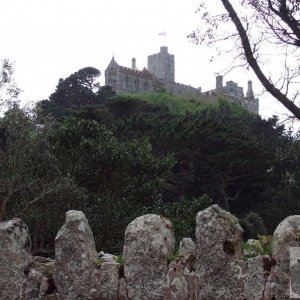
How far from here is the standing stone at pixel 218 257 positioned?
5.93m

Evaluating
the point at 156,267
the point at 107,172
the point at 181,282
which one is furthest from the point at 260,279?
the point at 107,172

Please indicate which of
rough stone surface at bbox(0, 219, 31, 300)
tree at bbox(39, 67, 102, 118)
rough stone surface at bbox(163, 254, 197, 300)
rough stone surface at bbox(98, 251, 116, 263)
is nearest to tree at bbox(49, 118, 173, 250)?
rough stone surface at bbox(98, 251, 116, 263)

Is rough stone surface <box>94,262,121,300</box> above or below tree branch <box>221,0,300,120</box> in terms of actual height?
below

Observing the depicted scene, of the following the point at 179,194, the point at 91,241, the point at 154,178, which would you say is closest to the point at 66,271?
the point at 91,241

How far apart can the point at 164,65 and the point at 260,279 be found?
115 m

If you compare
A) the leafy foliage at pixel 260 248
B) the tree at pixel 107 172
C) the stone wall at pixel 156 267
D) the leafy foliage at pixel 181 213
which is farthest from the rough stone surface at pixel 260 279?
the tree at pixel 107 172

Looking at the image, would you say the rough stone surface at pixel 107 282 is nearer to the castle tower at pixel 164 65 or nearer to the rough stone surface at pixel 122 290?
the rough stone surface at pixel 122 290

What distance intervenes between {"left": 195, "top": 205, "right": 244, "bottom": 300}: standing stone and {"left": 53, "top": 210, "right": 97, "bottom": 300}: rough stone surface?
1.30 meters

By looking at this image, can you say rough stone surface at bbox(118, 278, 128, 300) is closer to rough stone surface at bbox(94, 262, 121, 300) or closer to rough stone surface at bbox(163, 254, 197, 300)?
rough stone surface at bbox(94, 262, 121, 300)

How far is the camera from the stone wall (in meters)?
5.90

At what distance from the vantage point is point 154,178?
18719 millimetres

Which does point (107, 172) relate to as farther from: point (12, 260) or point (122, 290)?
point (122, 290)

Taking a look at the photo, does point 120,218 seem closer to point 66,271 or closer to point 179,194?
point 66,271

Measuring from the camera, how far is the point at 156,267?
609 centimetres
